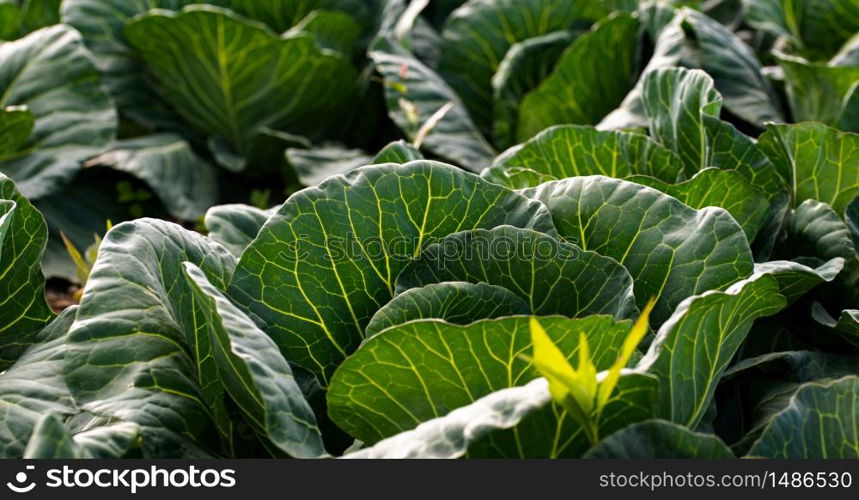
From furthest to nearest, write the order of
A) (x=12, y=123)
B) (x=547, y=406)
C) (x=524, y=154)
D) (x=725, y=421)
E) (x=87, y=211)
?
(x=87, y=211)
(x=12, y=123)
(x=524, y=154)
(x=725, y=421)
(x=547, y=406)

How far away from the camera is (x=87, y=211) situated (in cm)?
370

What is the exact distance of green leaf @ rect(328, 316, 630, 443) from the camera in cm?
Result: 148

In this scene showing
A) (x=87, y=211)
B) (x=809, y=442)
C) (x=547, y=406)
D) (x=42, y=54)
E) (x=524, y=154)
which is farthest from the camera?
(x=87, y=211)

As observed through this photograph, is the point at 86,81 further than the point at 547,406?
Yes

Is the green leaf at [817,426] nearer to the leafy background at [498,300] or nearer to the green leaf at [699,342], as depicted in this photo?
the leafy background at [498,300]

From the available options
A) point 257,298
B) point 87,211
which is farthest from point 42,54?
point 257,298

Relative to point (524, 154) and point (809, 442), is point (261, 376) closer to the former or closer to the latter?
point (809, 442)

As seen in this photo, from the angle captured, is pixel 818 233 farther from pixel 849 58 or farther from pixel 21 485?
pixel 21 485

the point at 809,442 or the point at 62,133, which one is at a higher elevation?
the point at 809,442

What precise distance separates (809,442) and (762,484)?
116 mm

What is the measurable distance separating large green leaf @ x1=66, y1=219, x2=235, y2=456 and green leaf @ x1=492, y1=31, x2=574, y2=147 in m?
1.97

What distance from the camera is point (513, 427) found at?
136 cm

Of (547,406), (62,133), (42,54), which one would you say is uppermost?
(547,406)

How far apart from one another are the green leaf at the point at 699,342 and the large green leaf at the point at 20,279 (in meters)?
1.15
